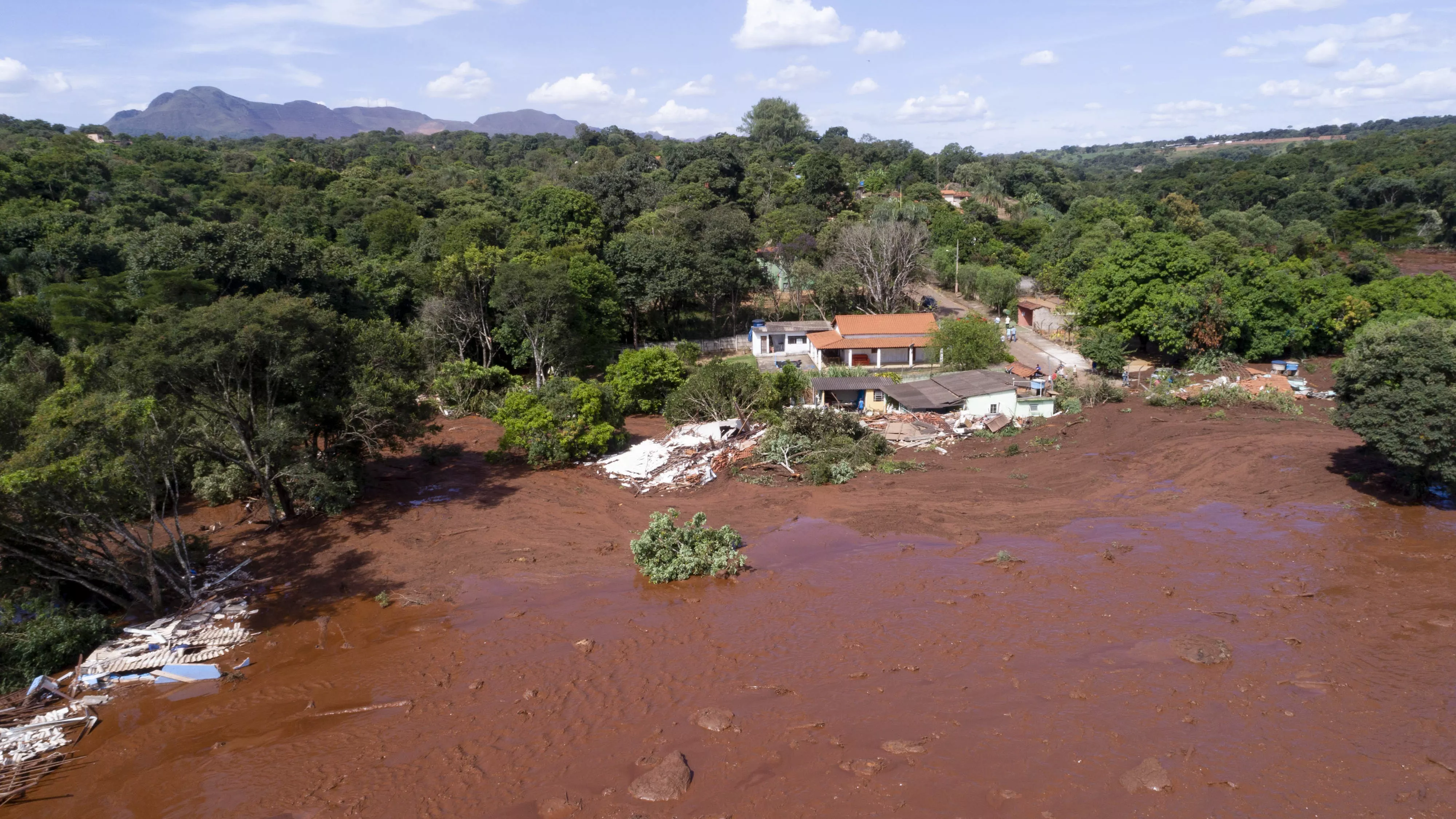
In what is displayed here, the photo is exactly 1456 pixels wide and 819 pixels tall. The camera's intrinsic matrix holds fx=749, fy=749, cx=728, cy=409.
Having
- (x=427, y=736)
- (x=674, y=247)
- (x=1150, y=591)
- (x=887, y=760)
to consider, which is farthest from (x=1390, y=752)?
(x=674, y=247)

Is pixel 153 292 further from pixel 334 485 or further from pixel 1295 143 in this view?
pixel 1295 143

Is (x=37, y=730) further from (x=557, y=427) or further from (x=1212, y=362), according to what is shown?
(x=1212, y=362)

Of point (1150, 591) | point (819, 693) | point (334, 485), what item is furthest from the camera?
point (334, 485)

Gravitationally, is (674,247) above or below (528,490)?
above

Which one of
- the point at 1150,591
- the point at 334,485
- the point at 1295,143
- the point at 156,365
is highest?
the point at 1295,143

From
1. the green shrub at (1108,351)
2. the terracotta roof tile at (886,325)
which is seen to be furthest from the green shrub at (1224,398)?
the terracotta roof tile at (886,325)
